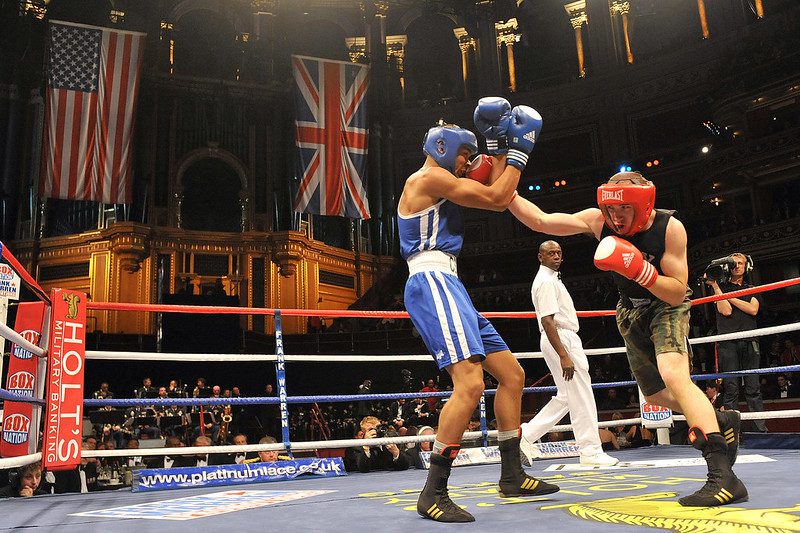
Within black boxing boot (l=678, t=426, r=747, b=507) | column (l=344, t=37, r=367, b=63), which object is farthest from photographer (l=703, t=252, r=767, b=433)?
column (l=344, t=37, r=367, b=63)

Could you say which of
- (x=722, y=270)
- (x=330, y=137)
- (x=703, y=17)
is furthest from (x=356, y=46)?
(x=722, y=270)

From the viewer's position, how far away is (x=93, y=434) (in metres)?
7.46

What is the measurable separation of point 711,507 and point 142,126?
16.8m

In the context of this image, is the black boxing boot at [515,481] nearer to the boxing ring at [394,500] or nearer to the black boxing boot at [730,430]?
the boxing ring at [394,500]

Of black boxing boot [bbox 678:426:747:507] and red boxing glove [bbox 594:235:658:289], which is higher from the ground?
red boxing glove [bbox 594:235:658:289]

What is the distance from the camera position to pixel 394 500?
8.80 feet

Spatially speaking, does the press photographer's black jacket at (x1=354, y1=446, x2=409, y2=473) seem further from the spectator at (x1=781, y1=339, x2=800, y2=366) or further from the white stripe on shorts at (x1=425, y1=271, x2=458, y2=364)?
the spectator at (x1=781, y1=339, x2=800, y2=366)

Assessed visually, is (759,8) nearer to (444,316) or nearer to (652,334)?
(652,334)

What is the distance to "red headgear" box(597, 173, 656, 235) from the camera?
243cm

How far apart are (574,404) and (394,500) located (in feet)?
5.17

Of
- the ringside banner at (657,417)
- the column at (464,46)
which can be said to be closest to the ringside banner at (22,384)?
the ringside banner at (657,417)

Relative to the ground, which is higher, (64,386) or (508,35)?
(508,35)

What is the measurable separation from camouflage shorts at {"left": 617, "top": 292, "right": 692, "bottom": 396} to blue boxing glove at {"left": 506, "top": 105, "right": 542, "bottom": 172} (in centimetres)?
74

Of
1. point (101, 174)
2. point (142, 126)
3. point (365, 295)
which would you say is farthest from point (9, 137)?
point (365, 295)
